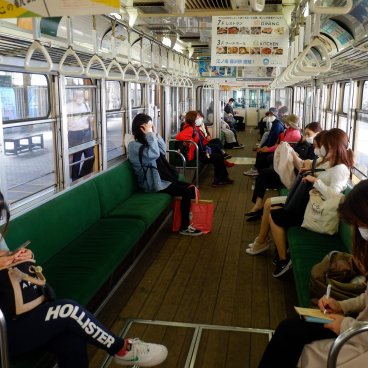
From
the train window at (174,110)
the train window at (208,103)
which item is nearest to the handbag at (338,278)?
the train window at (174,110)

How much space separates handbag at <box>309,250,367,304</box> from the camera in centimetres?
238

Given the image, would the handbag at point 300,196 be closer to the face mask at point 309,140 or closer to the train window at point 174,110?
the face mask at point 309,140

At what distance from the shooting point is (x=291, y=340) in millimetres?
2223

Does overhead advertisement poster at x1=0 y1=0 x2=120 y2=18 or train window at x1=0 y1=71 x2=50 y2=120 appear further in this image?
train window at x1=0 y1=71 x2=50 y2=120

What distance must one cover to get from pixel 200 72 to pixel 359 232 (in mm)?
12404

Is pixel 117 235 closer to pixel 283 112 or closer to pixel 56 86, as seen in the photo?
pixel 56 86

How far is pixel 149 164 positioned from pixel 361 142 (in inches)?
115

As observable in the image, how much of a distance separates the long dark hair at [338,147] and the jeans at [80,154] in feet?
9.08

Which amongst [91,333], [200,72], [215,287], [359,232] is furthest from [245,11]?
[200,72]

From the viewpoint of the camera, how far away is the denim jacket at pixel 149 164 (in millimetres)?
5445

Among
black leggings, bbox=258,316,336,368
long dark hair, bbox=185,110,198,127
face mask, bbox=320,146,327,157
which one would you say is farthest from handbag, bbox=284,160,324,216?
long dark hair, bbox=185,110,198,127

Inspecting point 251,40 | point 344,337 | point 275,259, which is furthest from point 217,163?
point 344,337

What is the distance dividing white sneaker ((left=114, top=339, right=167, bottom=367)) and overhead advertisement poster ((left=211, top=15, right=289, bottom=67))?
13.4ft

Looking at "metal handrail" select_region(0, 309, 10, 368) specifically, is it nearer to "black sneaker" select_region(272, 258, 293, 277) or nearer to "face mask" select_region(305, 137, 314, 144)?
"black sneaker" select_region(272, 258, 293, 277)
